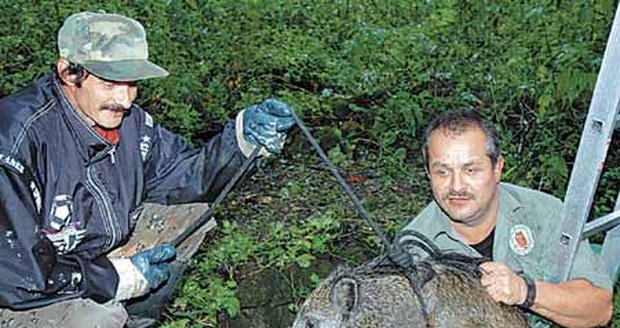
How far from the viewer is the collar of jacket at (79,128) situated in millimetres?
3814

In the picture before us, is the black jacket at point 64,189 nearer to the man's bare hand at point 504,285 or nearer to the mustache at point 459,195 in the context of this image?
the mustache at point 459,195

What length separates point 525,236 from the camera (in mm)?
3758

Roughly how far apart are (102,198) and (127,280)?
13.5 inches

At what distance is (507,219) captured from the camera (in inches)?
147

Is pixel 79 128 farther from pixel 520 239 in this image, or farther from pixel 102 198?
pixel 520 239

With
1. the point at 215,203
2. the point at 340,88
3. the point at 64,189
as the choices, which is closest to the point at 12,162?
the point at 64,189

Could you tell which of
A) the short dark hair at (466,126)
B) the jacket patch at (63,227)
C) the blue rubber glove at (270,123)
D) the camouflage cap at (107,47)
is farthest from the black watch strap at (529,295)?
the jacket patch at (63,227)

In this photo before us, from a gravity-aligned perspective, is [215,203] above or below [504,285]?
below

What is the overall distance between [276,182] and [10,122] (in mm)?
3004

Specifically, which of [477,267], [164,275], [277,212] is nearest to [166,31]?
[277,212]

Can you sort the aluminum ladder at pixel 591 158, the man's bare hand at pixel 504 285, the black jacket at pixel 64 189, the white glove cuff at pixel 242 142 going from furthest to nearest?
the white glove cuff at pixel 242 142, the black jacket at pixel 64 189, the aluminum ladder at pixel 591 158, the man's bare hand at pixel 504 285

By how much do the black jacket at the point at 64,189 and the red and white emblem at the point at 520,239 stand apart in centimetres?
116

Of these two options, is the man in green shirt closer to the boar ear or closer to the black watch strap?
the black watch strap

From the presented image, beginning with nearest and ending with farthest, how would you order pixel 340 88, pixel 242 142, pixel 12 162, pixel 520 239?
pixel 12 162 < pixel 520 239 < pixel 242 142 < pixel 340 88
